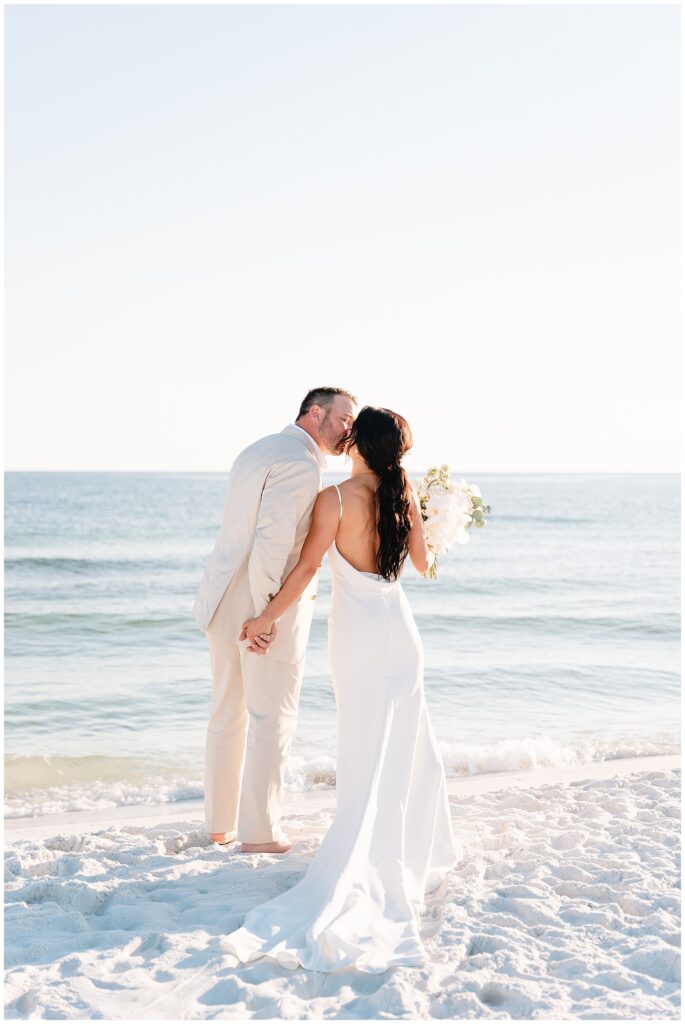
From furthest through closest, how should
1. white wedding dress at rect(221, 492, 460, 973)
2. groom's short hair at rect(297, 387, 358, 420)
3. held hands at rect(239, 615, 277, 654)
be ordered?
groom's short hair at rect(297, 387, 358, 420), held hands at rect(239, 615, 277, 654), white wedding dress at rect(221, 492, 460, 973)

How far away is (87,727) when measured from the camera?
8.20 metres

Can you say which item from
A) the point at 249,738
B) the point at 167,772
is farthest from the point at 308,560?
the point at 167,772

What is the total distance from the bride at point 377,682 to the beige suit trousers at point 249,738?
1.30 ft

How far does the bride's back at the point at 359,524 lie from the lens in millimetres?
3951

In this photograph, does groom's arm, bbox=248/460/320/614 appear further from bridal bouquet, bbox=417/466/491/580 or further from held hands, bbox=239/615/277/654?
bridal bouquet, bbox=417/466/491/580

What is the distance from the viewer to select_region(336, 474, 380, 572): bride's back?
395 cm

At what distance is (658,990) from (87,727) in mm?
6058

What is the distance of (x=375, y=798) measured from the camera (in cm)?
384

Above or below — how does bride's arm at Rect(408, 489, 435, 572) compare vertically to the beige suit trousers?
above

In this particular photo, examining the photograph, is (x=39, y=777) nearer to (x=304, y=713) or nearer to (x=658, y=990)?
(x=304, y=713)

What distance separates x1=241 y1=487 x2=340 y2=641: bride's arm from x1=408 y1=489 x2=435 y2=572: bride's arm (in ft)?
1.22

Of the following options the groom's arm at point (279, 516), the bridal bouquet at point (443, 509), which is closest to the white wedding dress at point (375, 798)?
the groom's arm at point (279, 516)

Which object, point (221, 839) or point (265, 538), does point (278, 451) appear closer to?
point (265, 538)

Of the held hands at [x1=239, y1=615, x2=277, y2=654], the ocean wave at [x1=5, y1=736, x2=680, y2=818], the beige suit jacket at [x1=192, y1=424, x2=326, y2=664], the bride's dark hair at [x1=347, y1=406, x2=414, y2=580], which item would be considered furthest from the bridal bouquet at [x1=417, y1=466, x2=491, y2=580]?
the ocean wave at [x1=5, y1=736, x2=680, y2=818]
